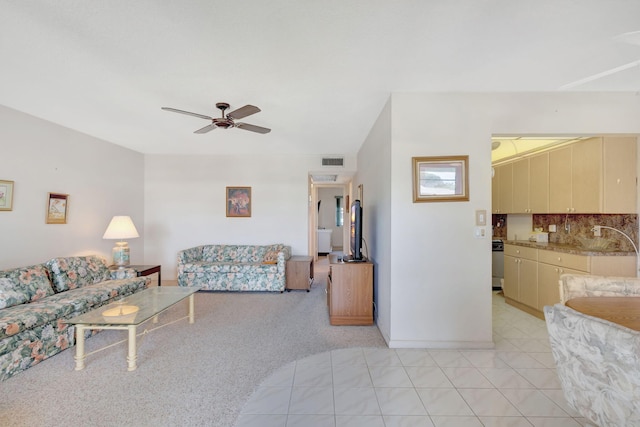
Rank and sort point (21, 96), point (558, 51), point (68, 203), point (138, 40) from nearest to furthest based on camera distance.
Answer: point (138, 40), point (558, 51), point (21, 96), point (68, 203)

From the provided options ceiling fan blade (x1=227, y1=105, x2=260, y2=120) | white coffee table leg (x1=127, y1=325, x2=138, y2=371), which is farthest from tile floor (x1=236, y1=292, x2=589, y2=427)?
ceiling fan blade (x1=227, y1=105, x2=260, y2=120)

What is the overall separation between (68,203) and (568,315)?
213 inches

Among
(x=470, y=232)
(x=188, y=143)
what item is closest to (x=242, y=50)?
(x=470, y=232)

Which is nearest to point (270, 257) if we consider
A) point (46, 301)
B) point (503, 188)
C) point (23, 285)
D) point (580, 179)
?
point (46, 301)

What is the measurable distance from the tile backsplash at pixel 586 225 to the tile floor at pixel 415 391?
1663 millimetres

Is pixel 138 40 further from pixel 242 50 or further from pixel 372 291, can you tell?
pixel 372 291

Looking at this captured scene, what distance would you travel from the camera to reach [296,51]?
201 centimetres

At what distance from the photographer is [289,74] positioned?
7.68 ft

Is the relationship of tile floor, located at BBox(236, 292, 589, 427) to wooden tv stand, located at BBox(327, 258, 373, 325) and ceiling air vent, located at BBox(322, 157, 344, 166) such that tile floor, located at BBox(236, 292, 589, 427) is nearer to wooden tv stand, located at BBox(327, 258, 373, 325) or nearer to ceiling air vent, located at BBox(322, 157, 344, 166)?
wooden tv stand, located at BBox(327, 258, 373, 325)

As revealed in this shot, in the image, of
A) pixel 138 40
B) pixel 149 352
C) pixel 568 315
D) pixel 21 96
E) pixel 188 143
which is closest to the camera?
pixel 568 315

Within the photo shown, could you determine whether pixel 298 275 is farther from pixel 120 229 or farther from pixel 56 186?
pixel 56 186

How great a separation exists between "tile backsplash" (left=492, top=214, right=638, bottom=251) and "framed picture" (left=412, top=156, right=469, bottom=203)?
82.9 inches

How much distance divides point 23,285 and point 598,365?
4.44m

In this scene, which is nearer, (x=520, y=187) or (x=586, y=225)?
(x=586, y=225)
